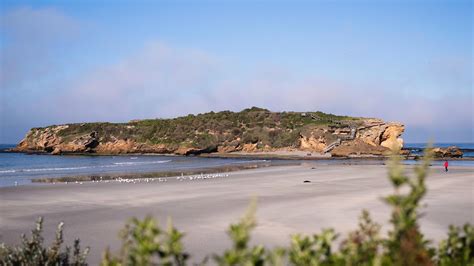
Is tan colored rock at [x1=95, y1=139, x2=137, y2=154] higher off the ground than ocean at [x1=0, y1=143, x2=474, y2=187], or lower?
higher

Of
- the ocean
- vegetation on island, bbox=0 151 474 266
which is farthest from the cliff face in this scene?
vegetation on island, bbox=0 151 474 266

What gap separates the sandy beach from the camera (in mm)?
10269

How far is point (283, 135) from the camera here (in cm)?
8119

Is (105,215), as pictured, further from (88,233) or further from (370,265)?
(370,265)

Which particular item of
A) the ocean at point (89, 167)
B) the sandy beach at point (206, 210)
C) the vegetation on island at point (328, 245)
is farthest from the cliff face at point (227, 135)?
the vegetation on island at point (328, 245)

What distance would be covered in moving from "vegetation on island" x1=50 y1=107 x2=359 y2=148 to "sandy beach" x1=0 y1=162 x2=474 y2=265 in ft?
196

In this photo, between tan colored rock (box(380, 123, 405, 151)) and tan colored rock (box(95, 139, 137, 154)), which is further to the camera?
tan colored rock (box(95, 139, 137, 154))

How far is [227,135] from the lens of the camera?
275ft

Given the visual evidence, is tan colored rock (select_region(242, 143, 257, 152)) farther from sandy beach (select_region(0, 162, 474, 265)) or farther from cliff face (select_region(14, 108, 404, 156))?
sandy beach (select_region(0, 162, 474, 265))

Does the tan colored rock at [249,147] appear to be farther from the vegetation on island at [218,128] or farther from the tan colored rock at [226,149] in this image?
the tan colored rock at [226,149]

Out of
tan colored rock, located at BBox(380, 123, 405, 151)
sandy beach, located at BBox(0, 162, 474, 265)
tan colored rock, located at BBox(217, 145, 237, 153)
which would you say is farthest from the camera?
tan colored rock, located at BBox(217, 145, 237, 153)

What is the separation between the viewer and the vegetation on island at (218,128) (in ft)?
270

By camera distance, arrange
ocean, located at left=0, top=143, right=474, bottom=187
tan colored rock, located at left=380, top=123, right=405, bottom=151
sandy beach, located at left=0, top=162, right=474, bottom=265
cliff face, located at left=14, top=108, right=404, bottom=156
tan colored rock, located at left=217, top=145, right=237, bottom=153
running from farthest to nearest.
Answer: tan colored rock, located at left=217, top=145, right=237, bottom=153
cliff face, located at left=14, top=108, right=404, bottom=156
tan colored rock, located at left=380, top=123, right=405, bottom=151
ocean, located at left=0, top=143, right=474, bottom=187
sandy beach, located at left=0, top=162, right=474, bottom=265

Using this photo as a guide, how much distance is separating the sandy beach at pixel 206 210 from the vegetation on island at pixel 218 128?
5966 cm
